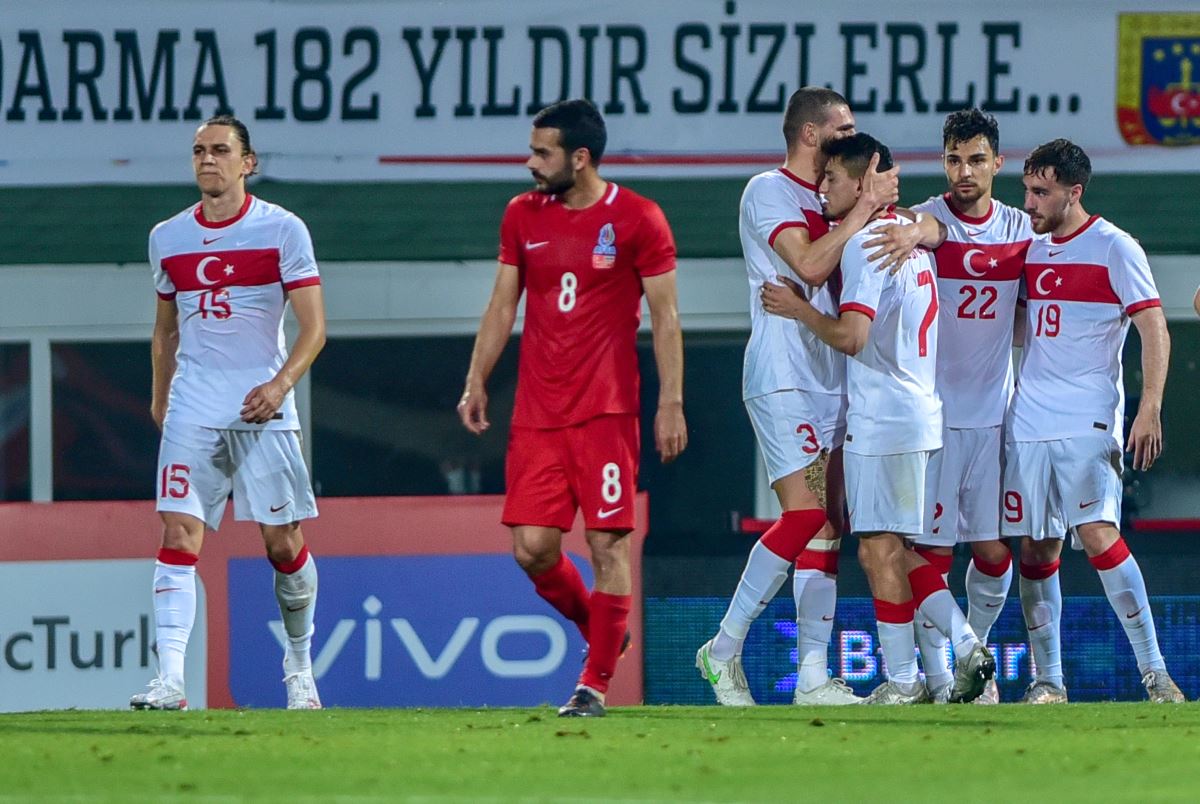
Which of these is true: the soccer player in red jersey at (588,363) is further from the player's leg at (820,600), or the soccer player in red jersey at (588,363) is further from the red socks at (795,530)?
the player's leg at (820,600)

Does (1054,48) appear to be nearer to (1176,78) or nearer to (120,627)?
(1176,78)

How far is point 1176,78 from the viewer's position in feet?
34.7

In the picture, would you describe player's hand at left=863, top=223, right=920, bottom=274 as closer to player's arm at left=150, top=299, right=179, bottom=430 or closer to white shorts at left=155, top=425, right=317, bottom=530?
white shorts at left=155, top=425, right=317, bottom=530

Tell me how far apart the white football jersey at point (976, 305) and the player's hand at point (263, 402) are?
A: 7.29ft

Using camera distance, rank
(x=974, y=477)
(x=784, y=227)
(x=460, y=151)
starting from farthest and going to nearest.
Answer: (x=460, y=151) < (x=974, y=477) < (x=784, y=227)

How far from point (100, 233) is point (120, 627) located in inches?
77.7

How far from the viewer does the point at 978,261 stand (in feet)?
25.9

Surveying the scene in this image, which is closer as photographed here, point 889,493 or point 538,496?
point 538,496

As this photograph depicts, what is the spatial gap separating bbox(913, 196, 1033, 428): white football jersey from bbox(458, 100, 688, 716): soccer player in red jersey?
136cm

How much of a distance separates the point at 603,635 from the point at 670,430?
0.62 m

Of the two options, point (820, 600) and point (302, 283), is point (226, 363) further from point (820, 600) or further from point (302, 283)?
point (820, 600)

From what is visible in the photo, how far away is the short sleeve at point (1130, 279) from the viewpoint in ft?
25.7

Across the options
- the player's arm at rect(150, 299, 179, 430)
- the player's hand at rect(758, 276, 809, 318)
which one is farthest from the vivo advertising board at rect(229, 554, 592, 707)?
the player's hand at rect(758, 276, 809, 318)

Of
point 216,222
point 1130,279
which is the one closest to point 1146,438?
point 1130,279
